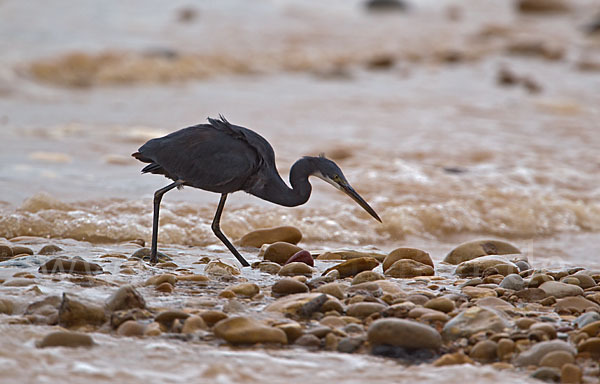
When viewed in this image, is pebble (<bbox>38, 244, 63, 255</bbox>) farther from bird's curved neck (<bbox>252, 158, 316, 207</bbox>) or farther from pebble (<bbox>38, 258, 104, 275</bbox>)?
bird's curved neck (<bbox>252, 158, 316, 207</bbox>)

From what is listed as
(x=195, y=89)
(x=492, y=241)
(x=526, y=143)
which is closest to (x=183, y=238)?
(x=492, y=241)

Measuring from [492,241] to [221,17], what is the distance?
18.6 metres

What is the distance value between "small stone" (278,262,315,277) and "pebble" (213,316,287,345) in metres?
1.22

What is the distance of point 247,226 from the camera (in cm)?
678

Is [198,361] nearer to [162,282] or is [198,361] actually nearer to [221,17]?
[162,282]

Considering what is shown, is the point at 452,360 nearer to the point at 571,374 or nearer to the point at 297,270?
the point at 571,374

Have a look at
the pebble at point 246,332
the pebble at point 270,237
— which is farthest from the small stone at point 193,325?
the pebble at point 270,237

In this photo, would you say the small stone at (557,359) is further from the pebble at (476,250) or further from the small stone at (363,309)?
the pebble at (476,250)

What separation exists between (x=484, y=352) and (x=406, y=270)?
4.90 ft

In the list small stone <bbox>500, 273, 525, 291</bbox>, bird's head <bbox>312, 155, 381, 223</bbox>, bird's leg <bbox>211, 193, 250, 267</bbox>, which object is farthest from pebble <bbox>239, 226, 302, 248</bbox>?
small stone <bbox>500, 273, 525, 291</bbox>

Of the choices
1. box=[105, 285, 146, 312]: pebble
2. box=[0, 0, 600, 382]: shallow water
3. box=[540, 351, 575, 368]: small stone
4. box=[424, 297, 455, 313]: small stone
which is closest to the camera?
box=[540, 351, 575, 368]: small stone

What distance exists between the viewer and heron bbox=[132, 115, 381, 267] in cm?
504

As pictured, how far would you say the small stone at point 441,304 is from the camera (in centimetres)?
429

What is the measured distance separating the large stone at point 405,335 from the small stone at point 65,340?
1.28 m
